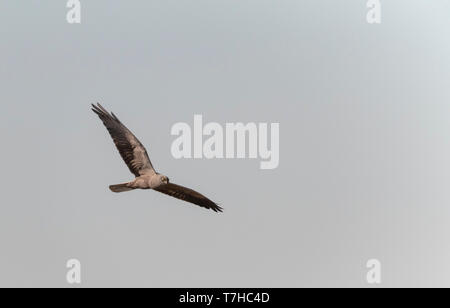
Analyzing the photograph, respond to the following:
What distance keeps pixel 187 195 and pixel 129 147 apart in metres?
2.16

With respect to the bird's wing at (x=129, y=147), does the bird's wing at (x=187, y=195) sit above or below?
below

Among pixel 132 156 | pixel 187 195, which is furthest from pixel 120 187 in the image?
pixel 187 195

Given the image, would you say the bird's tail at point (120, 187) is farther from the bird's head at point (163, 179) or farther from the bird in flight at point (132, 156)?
the bird's head at point (163, 179)

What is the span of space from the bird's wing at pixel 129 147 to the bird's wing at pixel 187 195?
35.5 inches

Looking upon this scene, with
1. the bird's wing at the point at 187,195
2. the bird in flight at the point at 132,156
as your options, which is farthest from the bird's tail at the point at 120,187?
the bird's wing at the point at 187,195

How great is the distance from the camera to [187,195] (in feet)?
76.8

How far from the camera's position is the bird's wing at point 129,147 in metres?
21.8

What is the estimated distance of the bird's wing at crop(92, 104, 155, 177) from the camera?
71.6ft

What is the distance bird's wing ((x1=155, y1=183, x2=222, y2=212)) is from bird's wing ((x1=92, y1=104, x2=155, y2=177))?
90 cm

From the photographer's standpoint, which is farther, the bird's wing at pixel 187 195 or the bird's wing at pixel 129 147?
the bird's wing at pixel 187 195
